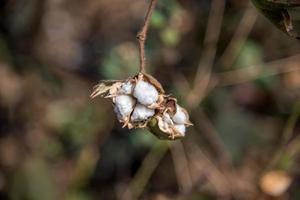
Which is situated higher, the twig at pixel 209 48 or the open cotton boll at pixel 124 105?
the twig at pixel 209 48

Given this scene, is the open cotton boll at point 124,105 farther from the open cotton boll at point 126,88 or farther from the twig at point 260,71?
the twig at point 260,71

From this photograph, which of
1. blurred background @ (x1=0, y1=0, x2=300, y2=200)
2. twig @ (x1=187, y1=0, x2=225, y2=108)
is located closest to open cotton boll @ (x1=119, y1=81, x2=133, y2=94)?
blurred background @ (x1=0, y1=0, x2=300, y2=200)

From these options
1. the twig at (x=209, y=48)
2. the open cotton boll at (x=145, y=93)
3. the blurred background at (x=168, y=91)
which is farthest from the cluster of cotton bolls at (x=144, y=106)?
the twig at (x=209, y=48)

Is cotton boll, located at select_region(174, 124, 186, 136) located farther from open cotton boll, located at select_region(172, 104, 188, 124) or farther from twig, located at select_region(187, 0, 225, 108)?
twig, located at select_region(187, 0, 225, 108)

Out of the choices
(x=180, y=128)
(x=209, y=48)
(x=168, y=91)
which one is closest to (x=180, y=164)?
(x=168, y=91)

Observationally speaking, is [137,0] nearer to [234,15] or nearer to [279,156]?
[234,15]

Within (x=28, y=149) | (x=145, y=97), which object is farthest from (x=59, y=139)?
(x=145, y=97)

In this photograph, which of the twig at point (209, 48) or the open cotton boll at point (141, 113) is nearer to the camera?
the open cotton boll at point (141, 113)
